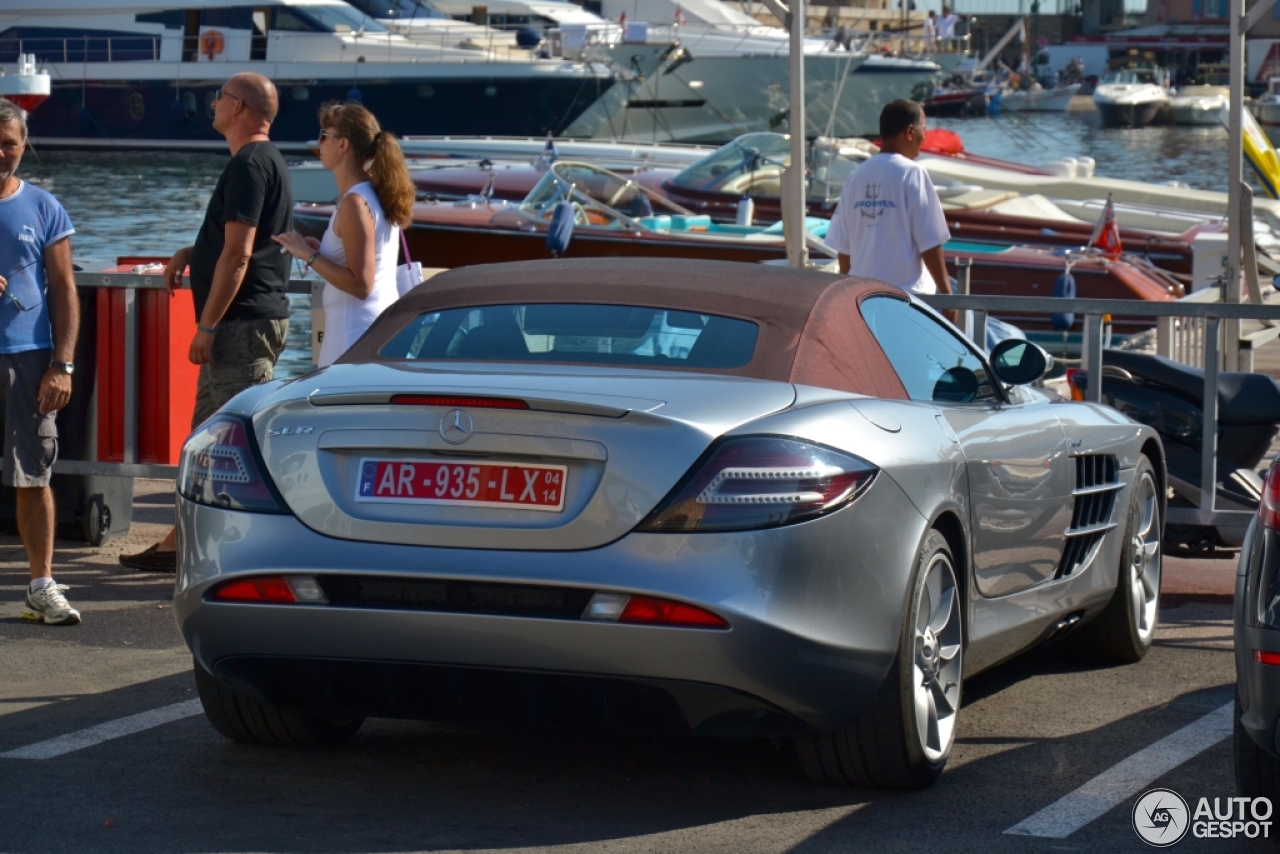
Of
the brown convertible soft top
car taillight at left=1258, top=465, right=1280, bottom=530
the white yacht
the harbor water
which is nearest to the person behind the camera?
car taillight at left=1258, top=465, right=1280, bottom=530

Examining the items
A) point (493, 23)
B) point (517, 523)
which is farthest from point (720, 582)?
point (493, 23)

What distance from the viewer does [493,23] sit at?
68500mm

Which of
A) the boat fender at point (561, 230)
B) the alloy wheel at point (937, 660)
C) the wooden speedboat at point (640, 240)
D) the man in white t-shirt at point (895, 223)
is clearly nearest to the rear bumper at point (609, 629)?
the alloy wheel at point (937, 660)

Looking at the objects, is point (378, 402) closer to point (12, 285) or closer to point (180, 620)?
point (180, 620)

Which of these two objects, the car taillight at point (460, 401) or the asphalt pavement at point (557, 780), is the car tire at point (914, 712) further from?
the car taillight at point (460, 401)

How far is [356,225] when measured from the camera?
682 cm

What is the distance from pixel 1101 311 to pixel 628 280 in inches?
118

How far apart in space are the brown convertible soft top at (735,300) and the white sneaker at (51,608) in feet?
7.03

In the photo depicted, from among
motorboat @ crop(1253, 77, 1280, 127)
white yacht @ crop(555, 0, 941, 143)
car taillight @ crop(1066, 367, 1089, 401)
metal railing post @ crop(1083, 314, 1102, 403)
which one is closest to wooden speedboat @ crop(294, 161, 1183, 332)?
car taillight @ crop(1066, 367, 1089, 401)

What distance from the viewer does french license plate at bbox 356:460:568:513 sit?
14.0 ft

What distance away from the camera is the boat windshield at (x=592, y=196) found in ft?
64.8

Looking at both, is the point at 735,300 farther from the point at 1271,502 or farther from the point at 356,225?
the point at 356,225

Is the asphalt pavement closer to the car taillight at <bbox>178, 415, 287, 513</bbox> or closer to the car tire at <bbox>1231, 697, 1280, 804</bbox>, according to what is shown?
the car tire at <bbox>1231, 697, 1280, 804</bbox>
